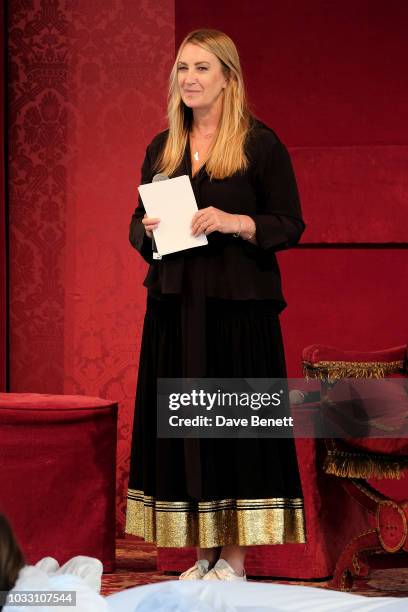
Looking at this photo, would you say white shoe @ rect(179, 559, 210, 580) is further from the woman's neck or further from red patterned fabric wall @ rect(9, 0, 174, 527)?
red patterned fabric wall @ rect(9, 0, 174, 527)

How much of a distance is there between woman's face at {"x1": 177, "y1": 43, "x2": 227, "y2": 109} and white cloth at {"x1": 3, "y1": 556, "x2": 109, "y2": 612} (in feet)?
5.59

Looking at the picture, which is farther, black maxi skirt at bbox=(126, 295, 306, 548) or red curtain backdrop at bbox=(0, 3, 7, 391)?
red curtain backdrop at bbox=(0, 3, 7, 391)

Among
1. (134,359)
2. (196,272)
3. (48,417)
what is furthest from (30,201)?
(196,272)

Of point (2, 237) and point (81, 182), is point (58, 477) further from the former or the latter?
point (81, 182)

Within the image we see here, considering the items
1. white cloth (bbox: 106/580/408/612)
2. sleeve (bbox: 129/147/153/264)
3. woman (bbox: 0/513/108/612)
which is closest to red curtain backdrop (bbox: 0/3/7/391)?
sleeve (bbox: 129/147/153/264)

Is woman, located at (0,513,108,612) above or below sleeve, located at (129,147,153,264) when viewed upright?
below

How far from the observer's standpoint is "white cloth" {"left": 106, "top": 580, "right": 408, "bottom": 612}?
Result: 60.7 inches

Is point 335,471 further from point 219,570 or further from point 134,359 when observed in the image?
point 134,359

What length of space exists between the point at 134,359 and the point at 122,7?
1416mm

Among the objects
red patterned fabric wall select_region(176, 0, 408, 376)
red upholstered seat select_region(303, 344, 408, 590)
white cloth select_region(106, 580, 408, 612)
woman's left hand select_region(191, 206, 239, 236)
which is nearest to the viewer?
white cloth select_region(106, 580, 408, 612)

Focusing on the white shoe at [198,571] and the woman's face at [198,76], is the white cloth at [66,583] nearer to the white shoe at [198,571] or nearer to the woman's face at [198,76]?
the white shoe at [198,571]

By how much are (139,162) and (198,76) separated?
4.81ft

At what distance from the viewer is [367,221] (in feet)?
13.9

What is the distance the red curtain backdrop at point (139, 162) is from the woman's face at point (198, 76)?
1.36 metres
